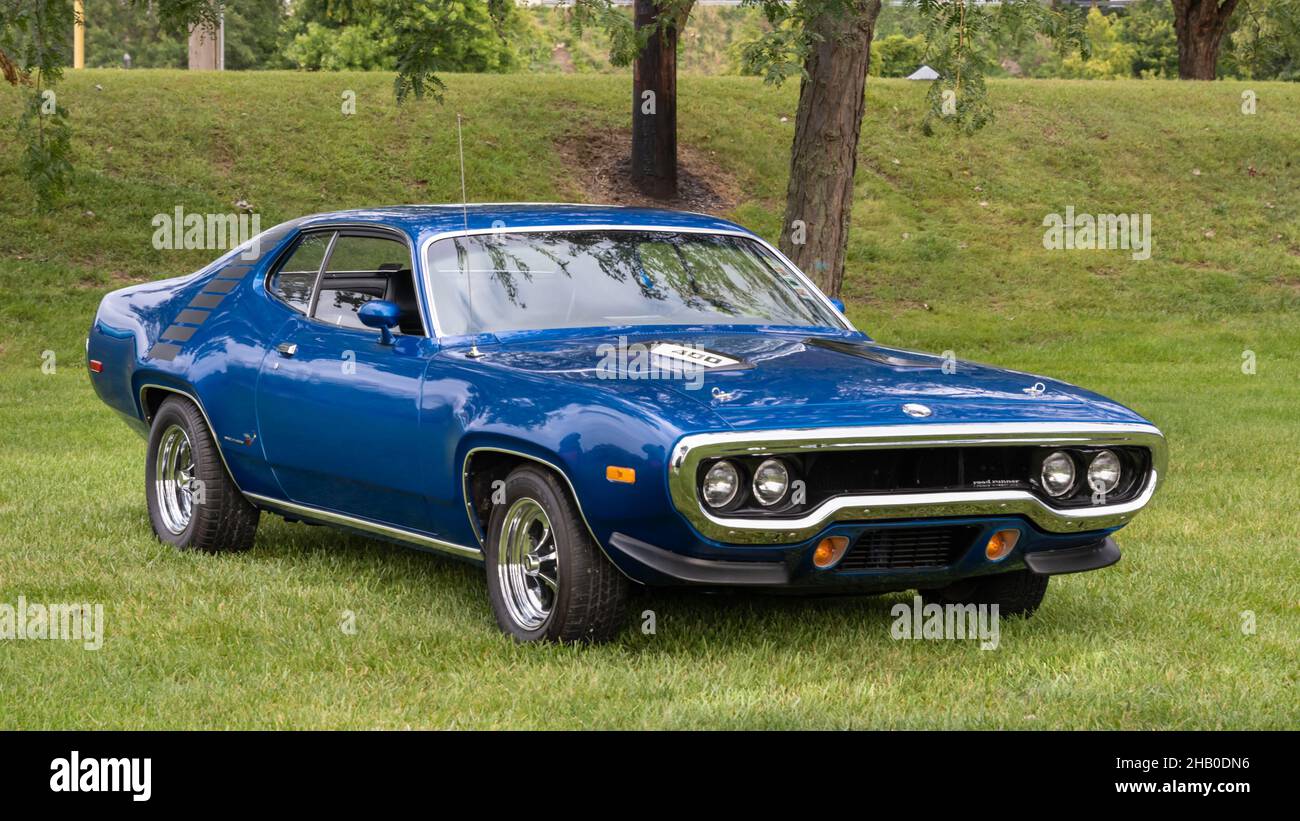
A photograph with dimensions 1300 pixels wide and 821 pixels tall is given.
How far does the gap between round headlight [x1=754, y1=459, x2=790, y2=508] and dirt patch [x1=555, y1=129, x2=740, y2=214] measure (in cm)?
→ 1801

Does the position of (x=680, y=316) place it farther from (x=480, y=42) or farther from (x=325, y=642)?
(x=480, y=42)

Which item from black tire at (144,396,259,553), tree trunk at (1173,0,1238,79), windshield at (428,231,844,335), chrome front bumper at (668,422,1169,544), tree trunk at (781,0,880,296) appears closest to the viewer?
chrome front bumper at (668,422,1169,544)

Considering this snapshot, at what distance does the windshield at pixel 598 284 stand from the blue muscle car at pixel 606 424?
12 mm

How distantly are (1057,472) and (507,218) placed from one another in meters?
2.49

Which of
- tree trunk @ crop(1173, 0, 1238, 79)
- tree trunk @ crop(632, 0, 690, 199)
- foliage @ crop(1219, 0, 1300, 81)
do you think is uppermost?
tree trunk @ crop(1173, 0, 1238, 79)

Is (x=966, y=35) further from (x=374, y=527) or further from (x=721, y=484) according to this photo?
(x=721, y=484)

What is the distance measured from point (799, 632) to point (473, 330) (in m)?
1.67

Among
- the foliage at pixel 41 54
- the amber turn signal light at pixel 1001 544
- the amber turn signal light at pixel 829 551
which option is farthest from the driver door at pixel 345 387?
the foliage at pixel 41 54

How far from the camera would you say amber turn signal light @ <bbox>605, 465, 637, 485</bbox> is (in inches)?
211

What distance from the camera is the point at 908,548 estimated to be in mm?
5711

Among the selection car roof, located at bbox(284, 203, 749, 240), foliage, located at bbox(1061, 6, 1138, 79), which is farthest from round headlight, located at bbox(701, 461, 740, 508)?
foliage, located at bbox(1061, 6, 1138, 79)

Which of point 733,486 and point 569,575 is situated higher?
point 733,486

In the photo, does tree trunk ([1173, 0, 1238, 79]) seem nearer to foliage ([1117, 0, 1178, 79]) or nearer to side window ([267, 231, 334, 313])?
foliage ([1117, 0, 1178, 79])

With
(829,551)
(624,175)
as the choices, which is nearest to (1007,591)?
(829,551)
